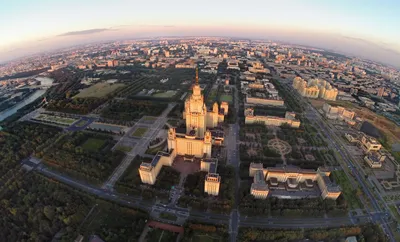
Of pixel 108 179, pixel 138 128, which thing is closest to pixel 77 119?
pixel 138 128

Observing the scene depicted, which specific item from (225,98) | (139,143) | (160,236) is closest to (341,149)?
(225,98)

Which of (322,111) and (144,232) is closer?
(144,232)

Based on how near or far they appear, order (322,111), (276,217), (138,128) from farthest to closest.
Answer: (322,111) < (138,128) < (276,217)

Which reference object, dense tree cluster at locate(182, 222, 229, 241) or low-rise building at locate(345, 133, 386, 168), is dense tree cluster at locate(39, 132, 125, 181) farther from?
low-rise building at locate(345, 133, 386, 168)

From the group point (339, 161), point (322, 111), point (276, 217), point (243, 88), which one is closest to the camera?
point (276, 217)

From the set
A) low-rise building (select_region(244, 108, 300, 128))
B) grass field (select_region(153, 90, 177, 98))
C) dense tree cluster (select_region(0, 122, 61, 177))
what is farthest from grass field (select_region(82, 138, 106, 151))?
low-rise building (select_region(244, 108, 300, 128))

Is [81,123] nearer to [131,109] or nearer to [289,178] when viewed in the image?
[131,109]

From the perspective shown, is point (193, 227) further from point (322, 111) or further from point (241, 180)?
point (322, 111)
